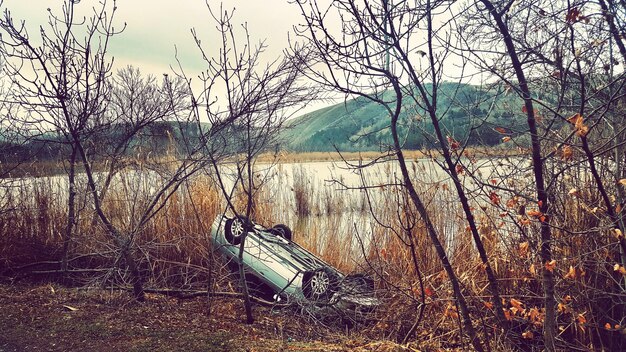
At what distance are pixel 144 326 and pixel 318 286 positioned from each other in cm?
149

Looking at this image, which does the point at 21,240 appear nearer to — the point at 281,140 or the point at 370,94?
the point at 281,140

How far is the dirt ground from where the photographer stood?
12.4 ft

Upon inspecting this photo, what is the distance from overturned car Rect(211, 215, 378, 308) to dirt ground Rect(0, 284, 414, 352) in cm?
26

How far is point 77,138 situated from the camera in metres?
5.02

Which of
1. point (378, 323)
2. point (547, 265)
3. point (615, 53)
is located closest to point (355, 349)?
point (378, 323)

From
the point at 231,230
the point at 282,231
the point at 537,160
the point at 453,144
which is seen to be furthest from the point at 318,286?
the point at 537,160

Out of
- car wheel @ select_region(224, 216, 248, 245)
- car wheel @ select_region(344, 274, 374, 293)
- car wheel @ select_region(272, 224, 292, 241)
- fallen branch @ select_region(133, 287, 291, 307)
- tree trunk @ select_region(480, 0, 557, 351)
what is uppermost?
tree trunk @ select_region(480, 0, 557, 351)

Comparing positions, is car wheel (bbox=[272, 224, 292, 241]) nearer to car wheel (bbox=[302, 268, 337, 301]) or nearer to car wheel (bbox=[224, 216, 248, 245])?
car wheel (bbox=[224, 216, 248, 245])

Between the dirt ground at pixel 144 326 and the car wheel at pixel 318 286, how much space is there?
250mm

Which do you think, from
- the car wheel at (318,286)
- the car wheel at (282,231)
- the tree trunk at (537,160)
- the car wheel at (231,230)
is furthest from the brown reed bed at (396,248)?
the car wheel at (282,231)

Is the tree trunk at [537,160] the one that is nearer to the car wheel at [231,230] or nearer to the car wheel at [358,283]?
the car wheel at [358,283]

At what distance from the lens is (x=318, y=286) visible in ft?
16.5

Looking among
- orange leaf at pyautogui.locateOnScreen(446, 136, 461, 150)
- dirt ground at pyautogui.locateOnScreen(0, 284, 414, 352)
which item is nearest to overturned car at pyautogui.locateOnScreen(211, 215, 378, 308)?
dirt ground at pyautogui.locateOnScreen(0, 284, 414, 352)

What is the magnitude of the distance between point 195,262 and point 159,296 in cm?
129
